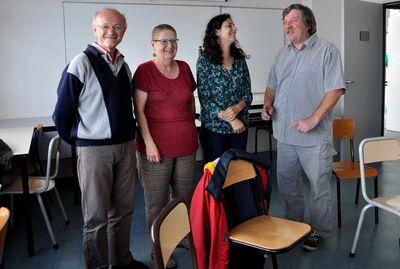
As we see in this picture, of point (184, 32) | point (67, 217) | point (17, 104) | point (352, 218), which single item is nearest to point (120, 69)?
point (67, 217)

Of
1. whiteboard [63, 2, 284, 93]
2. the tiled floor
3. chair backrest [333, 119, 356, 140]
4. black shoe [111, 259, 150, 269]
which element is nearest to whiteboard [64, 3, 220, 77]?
whiteboard [63, 2, 284, 93]

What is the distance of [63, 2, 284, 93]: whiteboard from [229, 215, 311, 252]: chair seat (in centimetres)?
315

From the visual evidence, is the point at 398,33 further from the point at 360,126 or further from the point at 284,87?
the point at 284,87

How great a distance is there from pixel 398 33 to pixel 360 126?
9.03ft

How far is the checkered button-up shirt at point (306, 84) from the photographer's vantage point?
2.46m

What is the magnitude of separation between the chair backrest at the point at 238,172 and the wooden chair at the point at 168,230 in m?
0.50

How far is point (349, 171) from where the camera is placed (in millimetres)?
3209

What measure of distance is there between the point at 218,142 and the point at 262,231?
688mm

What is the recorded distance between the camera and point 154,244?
48.4 inches

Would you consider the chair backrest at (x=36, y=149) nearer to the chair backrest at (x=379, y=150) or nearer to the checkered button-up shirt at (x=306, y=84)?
the checkered button-up shirt at (x=306, y=84)

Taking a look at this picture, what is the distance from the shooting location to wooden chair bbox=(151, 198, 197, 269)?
1.25 metres

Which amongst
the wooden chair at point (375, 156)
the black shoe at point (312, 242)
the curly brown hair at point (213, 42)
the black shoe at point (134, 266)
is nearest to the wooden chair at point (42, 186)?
the black shoe at point (134, 266)

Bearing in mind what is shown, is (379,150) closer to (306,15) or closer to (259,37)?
(306,15)

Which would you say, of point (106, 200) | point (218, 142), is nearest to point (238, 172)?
point (218, 142)
